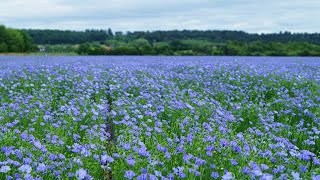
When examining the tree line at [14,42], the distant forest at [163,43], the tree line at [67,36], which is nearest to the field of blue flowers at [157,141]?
the distant forest at [163,43]

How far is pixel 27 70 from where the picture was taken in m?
11.8

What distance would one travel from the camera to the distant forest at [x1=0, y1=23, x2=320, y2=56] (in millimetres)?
33062

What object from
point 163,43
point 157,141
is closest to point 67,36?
point 163,43

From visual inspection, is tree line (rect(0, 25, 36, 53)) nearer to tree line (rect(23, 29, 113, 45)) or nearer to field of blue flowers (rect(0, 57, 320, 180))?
tree line (rect(23, 29, 113, 45))

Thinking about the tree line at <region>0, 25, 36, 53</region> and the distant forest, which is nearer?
the distant forest

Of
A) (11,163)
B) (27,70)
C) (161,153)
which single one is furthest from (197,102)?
(27,70)

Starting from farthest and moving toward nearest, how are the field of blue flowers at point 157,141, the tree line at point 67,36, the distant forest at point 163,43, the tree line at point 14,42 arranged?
the tree line at point 67,36, the tree line at point 14,42, the distant forest at point 163,43, the field of blue flowers at point 157,141

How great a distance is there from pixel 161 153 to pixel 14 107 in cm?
281

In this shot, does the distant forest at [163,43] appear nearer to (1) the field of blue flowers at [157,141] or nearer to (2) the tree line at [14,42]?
(2) the tree line at [14,42]

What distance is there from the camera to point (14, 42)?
41.5 metres

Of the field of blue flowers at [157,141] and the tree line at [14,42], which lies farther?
A: the tree line at [14,42]

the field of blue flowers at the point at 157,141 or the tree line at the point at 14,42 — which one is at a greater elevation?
the field of blue flowers at the point at 157,141

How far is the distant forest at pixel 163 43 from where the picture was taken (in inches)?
1302

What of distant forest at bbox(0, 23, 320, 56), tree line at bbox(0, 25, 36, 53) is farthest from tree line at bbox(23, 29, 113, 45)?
tree line at bbox(0, 25, 36, 53)
